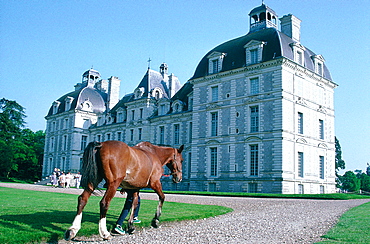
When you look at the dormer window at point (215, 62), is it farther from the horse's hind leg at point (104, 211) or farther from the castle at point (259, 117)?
the horse's hind leg at point (104, 211)

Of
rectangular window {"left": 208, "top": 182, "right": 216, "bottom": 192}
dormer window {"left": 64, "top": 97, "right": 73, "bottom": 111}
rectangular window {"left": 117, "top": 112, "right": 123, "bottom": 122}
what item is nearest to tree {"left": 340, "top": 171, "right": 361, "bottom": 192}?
rectangular window {"left": 117, "top": 112, "right": 123, "bottom": 122}

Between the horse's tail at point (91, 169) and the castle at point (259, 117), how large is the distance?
19.9 m

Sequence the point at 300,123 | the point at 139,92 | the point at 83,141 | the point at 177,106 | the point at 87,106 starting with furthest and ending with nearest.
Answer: the point at 87,106, the point at 83,141, the point at 139,92, the point at 177,106, the point at 300,123

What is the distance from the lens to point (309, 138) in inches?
1087

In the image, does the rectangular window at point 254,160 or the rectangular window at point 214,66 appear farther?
the rectangular window at point 214,66

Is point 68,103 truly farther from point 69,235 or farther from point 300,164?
point 69,235

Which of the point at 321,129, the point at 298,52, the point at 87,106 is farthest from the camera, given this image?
the point at 87,106

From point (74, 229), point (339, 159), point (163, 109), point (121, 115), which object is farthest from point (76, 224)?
point (339, 159)

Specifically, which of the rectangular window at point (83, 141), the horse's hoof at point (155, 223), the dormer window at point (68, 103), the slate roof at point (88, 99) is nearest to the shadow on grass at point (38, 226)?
the horse's hoof at point (155, 223)

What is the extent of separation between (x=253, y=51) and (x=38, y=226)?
23895 mm

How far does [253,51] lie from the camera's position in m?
27.8

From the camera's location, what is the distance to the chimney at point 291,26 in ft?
98.7

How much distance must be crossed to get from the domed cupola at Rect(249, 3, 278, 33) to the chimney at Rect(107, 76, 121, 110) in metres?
22.5

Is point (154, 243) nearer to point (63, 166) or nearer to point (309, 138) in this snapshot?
point (309, 138)
